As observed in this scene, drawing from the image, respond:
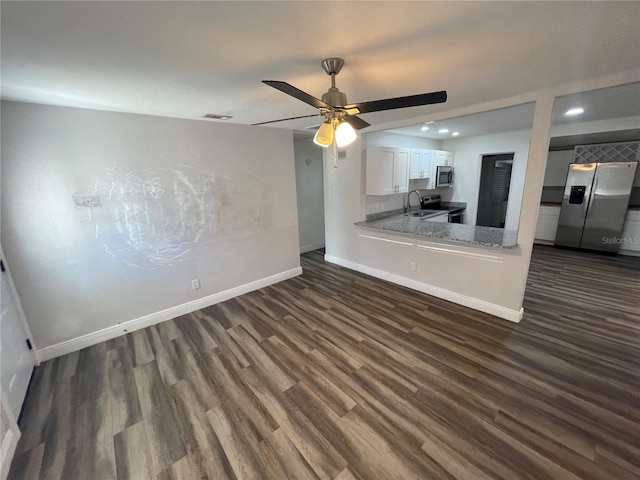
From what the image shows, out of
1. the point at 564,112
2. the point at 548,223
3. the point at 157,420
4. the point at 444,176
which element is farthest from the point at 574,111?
the point at 157,420

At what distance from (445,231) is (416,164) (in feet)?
→ 5.60

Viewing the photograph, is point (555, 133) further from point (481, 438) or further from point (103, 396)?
point (103, 396)

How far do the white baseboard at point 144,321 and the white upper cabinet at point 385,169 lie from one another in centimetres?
213

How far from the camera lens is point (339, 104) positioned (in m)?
1.60

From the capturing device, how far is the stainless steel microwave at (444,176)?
5162 mm

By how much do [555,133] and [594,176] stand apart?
45.0 inches

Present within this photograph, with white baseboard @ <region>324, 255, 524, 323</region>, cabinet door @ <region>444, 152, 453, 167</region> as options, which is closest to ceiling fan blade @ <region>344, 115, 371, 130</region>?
white baseboard @ <region>324, 255, 524, 323</region>

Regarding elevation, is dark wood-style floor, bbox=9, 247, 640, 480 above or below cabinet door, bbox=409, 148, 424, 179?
below

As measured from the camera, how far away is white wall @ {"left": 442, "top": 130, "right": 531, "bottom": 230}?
16.1 ft

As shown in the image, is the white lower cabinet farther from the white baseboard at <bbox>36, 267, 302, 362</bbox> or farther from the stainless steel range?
the white baseboard at <bbox>36, 267, 302, 362</bbox>

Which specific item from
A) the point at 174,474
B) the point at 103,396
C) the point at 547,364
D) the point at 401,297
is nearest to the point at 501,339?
the point at 547,364

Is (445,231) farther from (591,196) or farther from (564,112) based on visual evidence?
(591,196)

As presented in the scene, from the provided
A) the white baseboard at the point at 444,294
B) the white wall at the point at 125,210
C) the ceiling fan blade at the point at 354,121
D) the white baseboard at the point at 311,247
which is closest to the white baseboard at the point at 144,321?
the white wall at the point at 125,210

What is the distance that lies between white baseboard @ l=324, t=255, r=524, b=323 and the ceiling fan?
8.27 ft
